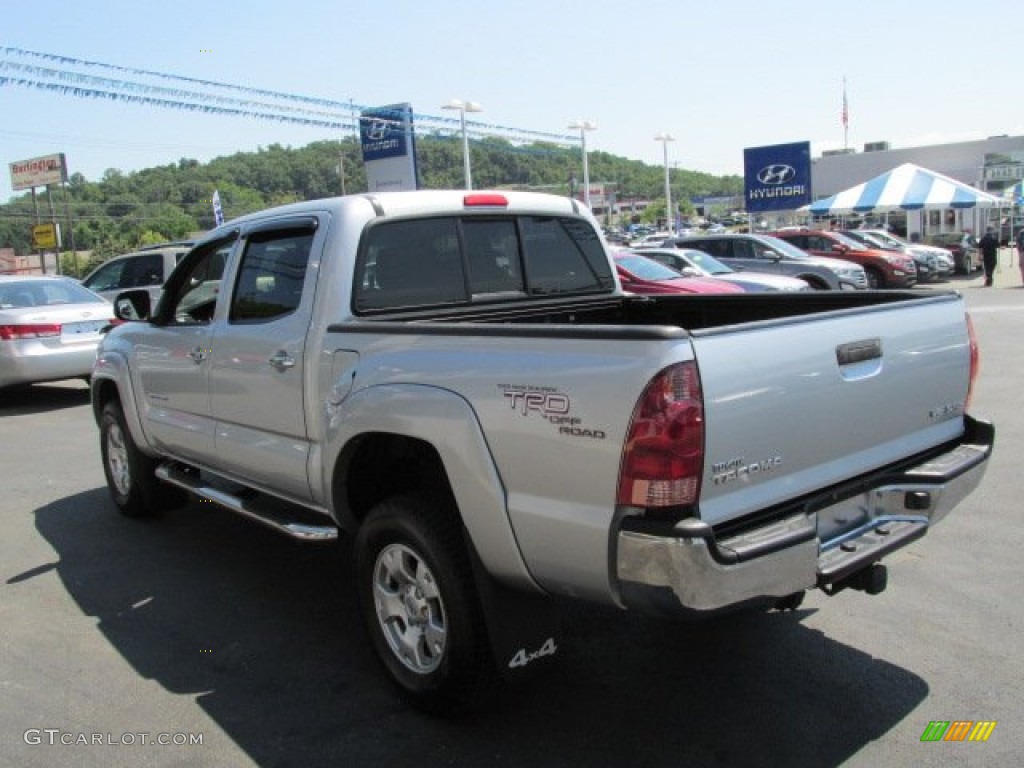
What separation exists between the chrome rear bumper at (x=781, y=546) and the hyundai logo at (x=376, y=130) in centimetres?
2974

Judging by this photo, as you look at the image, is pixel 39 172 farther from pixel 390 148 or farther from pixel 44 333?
pixel 44 333

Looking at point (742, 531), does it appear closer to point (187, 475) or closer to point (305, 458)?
point (305, 458)

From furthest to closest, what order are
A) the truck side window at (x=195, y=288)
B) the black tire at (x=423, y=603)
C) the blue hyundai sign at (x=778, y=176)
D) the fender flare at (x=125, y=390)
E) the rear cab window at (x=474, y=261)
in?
1. the blue hyundai sign at (x=778, y=176)
2. the fender flare at (x=125, y=390)
3. the truck side window at (x=195, y=288)
4. the rear cab window at (x=474, y=261)
5. the black tire at (x=423, y=603)

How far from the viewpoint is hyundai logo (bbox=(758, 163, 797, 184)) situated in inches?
1278

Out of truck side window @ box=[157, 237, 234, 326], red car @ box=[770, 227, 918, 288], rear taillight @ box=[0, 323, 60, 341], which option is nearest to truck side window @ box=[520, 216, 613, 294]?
truck side window @ box=[157, 237, 234, 326]

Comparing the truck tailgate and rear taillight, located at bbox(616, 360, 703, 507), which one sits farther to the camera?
the truck tailgate

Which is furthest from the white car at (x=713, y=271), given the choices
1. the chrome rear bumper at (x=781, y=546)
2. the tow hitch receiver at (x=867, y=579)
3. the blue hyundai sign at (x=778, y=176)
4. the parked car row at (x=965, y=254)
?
the blue hyundai sign at (x=778, y=176)

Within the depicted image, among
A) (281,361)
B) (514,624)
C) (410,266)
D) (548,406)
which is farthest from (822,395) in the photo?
(281,361)

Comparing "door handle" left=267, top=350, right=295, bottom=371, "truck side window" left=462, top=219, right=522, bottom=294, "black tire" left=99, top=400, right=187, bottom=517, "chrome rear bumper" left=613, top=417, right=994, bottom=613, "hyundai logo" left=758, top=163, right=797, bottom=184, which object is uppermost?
"hyundai logo" left=758, top=163, right=797, bottom=184

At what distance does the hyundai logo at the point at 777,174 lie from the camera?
32469 millimetres

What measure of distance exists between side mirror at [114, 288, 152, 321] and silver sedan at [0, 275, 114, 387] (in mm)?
6076

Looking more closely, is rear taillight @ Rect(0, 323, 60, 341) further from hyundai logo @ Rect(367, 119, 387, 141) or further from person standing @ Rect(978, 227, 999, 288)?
person standing @ Rect(978, 227, 999, 288)

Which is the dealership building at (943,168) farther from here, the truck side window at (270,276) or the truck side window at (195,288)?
the truck side window at (270,276)

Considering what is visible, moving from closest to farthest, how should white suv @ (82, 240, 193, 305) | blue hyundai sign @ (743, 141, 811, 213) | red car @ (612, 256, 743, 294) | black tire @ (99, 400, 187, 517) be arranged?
black tire @ (99, 400, 187, 517) < red car @ (612, 256, 743, 294) < white suv @ (82, 240, 193, 305) < blue hyundai sign @ (743, 141, 811, 213)
